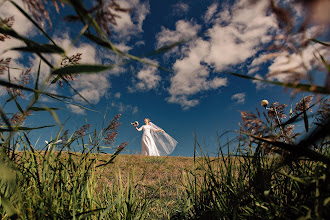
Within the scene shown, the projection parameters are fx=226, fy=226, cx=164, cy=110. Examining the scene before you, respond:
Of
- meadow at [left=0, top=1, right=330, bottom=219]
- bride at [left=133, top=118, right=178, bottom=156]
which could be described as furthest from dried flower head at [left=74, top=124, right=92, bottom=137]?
bride at [left=133, top=118, right=178, bottom=156]

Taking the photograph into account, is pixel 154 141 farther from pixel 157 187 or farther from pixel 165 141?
pixel 157 187

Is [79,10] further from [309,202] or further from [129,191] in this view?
[129,191]

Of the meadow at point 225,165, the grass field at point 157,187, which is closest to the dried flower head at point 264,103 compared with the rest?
the meadow at point 225,165

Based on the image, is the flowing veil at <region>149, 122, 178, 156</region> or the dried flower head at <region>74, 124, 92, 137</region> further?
A: the flowing veil at <region>149, 122, 178, 156</region>

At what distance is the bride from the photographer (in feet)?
53.1

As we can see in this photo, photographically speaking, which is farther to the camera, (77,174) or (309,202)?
(77,174)

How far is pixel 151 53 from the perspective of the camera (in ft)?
1.75

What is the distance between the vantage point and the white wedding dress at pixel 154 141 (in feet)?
53.1

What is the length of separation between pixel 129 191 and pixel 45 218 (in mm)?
517

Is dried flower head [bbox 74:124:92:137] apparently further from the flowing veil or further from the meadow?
the flowing veil

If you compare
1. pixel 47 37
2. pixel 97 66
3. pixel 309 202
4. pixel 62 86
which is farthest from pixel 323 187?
pixel 62 86

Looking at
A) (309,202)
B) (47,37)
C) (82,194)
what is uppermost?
(47,37)

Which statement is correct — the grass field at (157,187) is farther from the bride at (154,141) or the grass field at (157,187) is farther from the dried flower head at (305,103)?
the bride at (154,141)

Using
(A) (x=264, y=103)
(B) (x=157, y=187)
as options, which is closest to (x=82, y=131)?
(A) (x=264, y=103)
